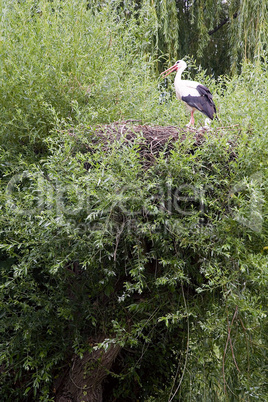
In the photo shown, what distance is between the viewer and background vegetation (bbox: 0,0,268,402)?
3.21 meters

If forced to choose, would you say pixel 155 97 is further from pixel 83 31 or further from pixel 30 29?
pixel 30 29

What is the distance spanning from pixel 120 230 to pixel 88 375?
4.90 feet

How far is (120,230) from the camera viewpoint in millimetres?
3334

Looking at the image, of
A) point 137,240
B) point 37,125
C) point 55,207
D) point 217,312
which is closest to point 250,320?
point 217,312

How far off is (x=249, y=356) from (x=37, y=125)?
2.75 meters

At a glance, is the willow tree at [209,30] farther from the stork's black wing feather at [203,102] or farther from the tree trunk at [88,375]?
the tree trunk at [88,375]

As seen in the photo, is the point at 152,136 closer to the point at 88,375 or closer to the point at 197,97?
the point at 197,97

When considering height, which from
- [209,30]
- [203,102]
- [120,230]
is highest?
[203,102]

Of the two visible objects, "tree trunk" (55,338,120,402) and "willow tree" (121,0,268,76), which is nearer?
"tree trunk" (55,338,120,402)

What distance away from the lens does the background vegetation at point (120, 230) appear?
321cm

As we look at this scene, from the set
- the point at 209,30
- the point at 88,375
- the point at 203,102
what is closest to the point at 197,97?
the point at 203,102

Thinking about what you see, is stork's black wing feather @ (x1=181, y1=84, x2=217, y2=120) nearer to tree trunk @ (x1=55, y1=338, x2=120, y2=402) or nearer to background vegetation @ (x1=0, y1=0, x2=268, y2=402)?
background vegetation @ (x1=0, y1=0, x2=268, y2=402)

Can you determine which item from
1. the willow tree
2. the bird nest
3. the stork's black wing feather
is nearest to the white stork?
the stork's black wing feather

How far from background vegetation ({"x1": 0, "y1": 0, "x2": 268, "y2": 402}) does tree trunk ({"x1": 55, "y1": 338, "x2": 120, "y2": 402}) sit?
14cm
